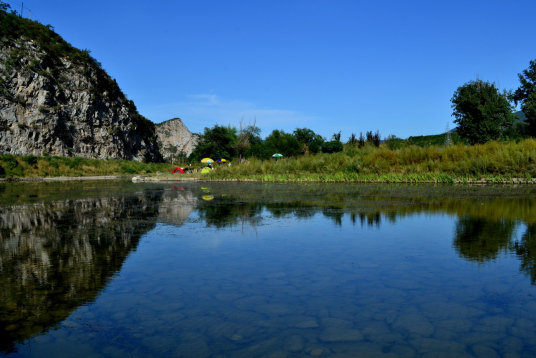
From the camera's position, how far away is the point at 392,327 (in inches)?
146

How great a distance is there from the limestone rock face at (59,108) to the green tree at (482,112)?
4975 centimetres

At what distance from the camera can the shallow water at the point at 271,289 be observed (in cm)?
346

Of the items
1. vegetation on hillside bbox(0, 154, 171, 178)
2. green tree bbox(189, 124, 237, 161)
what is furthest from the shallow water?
green tree bbox(189, 124, 237, 161)

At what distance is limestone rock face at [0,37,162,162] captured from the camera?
54000 mm

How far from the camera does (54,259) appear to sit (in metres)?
6.20

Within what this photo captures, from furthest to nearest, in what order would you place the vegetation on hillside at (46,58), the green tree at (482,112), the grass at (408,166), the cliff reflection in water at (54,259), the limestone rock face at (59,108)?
the vegetation on hillside at (46,58) < the limestone rock face at (59,108) < the green tree at (482,112) < the grass at (408,166) < the cliff reflection in water at (54,259)

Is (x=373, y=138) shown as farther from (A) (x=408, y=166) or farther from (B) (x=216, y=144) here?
(B) (x=216, y=144)

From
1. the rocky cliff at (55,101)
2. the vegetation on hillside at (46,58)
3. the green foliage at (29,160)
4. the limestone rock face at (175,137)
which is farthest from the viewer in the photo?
the limestone rock face at (175,137)

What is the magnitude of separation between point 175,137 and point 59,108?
93.8 meters

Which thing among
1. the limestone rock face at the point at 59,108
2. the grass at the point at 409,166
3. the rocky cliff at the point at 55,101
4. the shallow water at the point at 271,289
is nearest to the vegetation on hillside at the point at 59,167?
the rocky cliff at the point at 55,101

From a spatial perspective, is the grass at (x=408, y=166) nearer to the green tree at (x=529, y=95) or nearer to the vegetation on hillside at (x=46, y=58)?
the green tree at (x=529, y=95)

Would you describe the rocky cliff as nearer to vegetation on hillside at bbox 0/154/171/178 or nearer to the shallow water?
vegetation on hillside at bbox 0/154/171/178

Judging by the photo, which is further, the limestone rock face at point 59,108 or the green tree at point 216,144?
the green tree at point 216,144

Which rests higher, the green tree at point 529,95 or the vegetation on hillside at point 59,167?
the green tree at point 529,95
